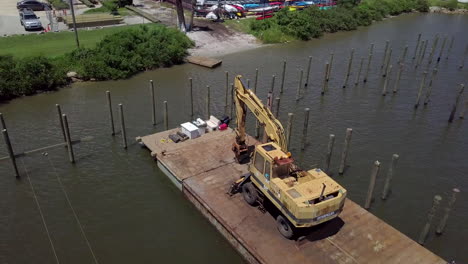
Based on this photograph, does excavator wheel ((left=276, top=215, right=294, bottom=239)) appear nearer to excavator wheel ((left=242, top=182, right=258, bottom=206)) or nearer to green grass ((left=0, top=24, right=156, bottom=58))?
excavator wheel ((left=242, top=182, right=258, bottom=206))

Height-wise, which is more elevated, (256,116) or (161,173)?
(256,116)

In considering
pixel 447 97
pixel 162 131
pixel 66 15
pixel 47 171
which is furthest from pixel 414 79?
pixel 66 15

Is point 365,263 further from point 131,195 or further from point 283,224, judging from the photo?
point 131,195

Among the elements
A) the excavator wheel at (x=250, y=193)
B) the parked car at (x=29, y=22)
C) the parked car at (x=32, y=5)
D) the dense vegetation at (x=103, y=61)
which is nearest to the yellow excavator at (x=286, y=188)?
the excavator wheel at (x=250, y=193)

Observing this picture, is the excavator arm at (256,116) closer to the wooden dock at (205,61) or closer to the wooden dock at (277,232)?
the wooden dock at (277,232)

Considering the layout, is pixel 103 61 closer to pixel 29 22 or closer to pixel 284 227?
pixel 29 22

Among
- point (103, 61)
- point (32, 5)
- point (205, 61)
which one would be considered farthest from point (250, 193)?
point (32, 5)
